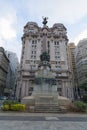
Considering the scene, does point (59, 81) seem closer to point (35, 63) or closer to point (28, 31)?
point (35, 63)

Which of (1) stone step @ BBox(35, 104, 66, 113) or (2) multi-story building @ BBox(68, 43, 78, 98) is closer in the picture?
(1) stone step @ BBox(35, 104, 66, 113)

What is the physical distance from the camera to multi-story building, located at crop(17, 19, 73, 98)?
2564 inches

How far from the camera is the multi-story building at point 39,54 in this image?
2564 inches

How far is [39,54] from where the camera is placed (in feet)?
243

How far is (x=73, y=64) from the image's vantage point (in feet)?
322

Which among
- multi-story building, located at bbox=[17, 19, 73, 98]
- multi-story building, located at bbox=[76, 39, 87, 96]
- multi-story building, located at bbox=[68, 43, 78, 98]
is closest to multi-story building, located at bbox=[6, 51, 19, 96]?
multi-story building, located at bbox=[17, 19, 73, 98]

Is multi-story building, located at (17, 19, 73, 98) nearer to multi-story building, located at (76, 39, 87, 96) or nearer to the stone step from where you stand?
multi-story building, located at (76, 39, 87, 96)

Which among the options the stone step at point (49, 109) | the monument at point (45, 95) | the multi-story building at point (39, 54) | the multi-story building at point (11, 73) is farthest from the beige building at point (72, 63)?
the stone step at point (49, 109)

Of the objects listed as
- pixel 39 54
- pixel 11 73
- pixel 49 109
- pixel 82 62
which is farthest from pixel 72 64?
pixel 49 109

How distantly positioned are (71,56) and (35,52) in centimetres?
3995

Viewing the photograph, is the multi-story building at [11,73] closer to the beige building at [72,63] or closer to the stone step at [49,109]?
the beige building at [72,63]

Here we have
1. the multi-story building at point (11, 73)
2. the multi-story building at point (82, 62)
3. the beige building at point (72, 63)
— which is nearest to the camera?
the multi-story building at point (82, 62)

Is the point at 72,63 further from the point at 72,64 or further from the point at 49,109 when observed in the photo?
the point at 49,109

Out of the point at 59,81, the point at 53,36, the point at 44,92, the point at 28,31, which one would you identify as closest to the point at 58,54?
the point at 53,36
